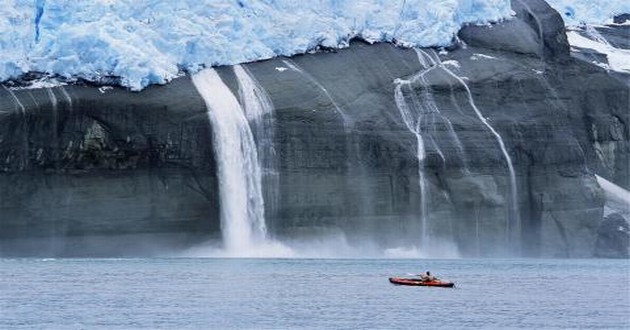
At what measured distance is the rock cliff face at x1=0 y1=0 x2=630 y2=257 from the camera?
72.2 meters

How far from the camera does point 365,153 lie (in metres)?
77.5

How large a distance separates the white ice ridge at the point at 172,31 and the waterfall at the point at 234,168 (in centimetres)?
165

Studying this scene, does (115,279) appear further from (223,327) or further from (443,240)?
(443,240)

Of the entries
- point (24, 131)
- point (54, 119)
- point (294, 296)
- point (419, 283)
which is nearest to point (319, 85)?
point (54, 119)

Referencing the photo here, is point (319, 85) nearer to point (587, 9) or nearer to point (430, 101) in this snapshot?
point (430, 101)

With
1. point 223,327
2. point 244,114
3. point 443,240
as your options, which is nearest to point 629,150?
point 443,240

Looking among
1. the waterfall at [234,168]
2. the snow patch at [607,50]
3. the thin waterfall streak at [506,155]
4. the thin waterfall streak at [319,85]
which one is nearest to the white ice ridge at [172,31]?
the thin waterfall streak at [319,85]

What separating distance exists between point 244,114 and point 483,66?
14.4 m

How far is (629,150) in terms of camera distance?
88.2 meters

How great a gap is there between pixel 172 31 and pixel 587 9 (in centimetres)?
3137

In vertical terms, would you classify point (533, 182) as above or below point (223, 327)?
above

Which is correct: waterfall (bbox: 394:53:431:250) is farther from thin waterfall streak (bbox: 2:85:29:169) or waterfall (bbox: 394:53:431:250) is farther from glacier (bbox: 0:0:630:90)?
thin waterfall streak (bbox: 2:85:29:169)

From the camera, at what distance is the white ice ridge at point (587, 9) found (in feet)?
315

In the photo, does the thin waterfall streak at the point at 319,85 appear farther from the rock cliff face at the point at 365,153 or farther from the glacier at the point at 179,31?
the glacier at the point at 179,31
